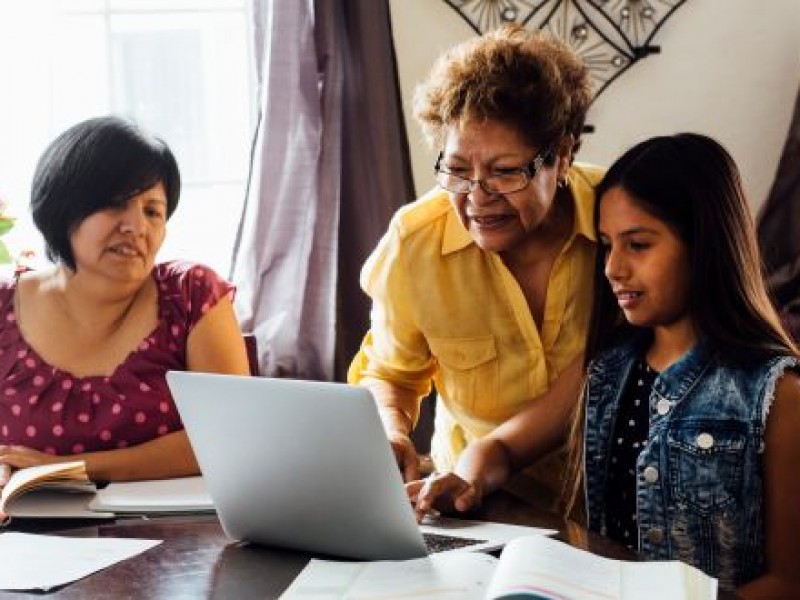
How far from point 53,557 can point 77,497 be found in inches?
10.4

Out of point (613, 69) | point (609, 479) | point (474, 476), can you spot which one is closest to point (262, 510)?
point (474, 476)

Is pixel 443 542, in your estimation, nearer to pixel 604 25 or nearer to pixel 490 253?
pixel 490 253

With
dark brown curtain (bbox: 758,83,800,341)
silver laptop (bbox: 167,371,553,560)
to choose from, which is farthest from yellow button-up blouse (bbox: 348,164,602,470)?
dark brown curtain (bbox: 758,83,800,341)

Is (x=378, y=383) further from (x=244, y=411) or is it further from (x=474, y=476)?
(x=244, y=411)

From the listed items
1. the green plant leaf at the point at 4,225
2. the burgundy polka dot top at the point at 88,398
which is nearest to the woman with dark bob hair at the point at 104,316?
the burgundy polka dot top at the point at 88,398

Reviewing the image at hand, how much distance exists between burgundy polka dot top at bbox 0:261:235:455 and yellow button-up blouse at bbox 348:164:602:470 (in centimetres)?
35

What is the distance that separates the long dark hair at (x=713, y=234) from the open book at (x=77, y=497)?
651 mm

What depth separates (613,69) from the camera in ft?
10.2

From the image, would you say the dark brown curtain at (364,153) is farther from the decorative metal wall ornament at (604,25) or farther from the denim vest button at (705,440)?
the denim vest button at (705,440)

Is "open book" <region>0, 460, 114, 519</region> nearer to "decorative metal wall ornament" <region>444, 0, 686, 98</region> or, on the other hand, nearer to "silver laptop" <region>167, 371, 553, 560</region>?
"silver laptop" <region>167, 371, 553, 560</region>

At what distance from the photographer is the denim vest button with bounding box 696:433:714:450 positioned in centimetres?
149

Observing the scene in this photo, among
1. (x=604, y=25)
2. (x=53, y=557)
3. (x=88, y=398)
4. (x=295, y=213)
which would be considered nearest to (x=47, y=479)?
(x=53, y=557)

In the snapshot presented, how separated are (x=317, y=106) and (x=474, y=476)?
1.44m

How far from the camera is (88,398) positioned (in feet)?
6.35
